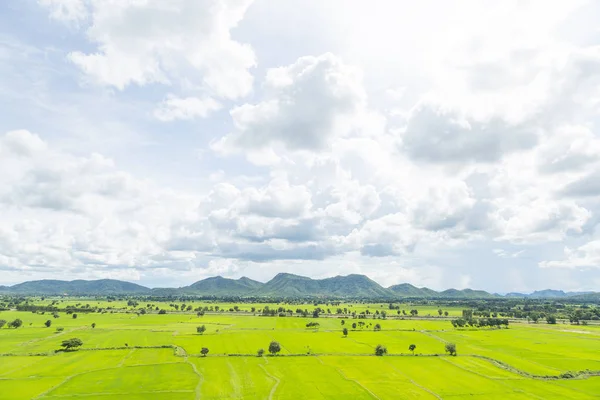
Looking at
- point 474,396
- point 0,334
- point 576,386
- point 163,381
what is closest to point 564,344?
point 576,386

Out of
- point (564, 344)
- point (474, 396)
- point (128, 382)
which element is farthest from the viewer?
point (564, 344)

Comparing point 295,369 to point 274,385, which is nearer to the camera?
point 274,385

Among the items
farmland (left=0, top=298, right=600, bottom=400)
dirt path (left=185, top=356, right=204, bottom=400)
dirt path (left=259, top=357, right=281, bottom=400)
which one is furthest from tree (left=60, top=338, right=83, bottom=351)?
dirt path (left=259, top=357, right=281, bottom=400)

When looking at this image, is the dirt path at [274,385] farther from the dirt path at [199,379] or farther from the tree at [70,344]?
the tree at [70,344]

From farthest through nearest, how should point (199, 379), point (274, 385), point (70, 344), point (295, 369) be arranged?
point (70, 344)
point (295, 369)
point (199, 379)
point (274, 385)

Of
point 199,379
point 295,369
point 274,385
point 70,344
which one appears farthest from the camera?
point 70,344

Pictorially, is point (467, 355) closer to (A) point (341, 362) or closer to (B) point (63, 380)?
(A) point (341, 362)

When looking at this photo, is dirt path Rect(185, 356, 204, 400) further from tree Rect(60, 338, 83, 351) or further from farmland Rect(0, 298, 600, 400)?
tree Rect(60, 338, 83, 351)

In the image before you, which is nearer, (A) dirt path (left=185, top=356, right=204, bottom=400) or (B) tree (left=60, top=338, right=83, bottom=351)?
(A) dirt path (left=185, top=356, right=204, bottom=400)

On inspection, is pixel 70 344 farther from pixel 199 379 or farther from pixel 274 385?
pixel 274 385

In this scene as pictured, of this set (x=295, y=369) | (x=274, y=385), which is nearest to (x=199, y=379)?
(x=274, y=385)

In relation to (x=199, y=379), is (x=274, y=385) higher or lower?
lower
